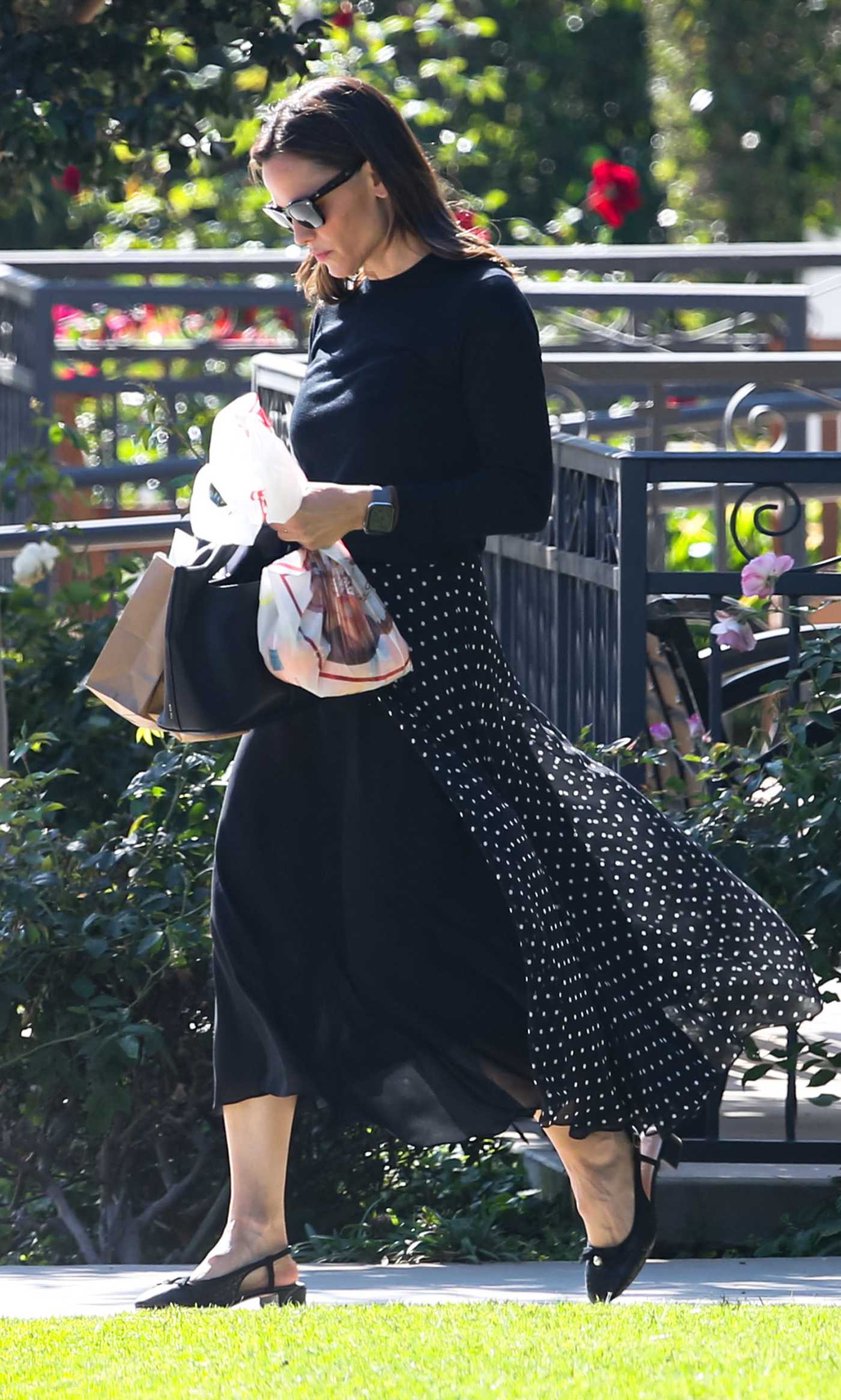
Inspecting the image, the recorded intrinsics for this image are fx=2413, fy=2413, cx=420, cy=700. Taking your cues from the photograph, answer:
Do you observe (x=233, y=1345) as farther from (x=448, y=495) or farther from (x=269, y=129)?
(x=269, y=129)

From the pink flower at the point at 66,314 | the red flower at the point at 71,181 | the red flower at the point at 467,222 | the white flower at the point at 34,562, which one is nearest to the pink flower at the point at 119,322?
the pink flower at the point at 66,314

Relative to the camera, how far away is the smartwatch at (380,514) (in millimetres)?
3332

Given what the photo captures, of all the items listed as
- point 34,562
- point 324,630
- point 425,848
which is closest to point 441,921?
point 425,848

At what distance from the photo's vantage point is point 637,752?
446 centimetres

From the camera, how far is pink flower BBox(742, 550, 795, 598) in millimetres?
4277

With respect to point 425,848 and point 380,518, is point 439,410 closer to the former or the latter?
point 380,518

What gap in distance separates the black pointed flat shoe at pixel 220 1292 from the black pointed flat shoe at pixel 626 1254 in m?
Result: 0.45

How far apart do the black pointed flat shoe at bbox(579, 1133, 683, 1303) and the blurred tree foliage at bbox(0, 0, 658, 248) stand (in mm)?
1987

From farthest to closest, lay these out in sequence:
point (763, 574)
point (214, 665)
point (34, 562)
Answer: point (34, 562) → point (763, 574) → point (214, 665)

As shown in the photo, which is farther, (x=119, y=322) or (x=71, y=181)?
(x=119, y=322)

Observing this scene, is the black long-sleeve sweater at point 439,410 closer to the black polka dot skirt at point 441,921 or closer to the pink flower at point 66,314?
the black polka dot skirt at point 441,921

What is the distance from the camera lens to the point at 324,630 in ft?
10.8

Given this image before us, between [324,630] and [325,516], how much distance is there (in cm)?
16

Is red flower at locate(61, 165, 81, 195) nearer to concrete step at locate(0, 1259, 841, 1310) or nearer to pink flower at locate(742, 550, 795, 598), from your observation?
pink flower at locate(742, 550, 795, 598)
